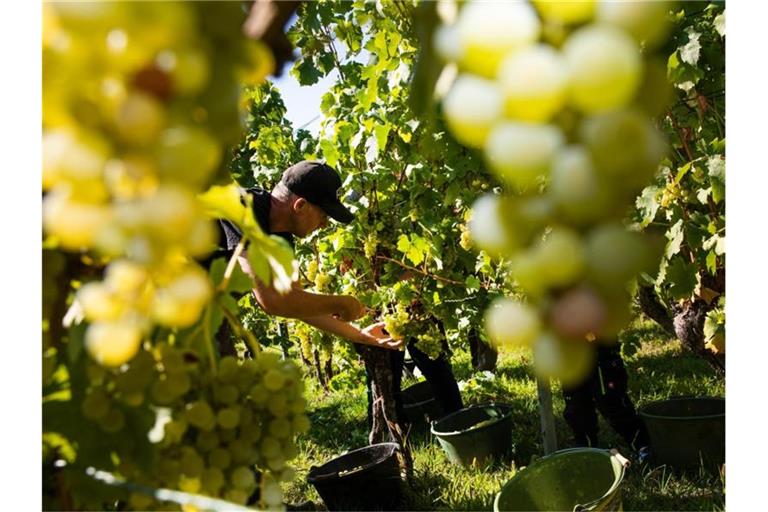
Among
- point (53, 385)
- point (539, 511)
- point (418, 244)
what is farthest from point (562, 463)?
point (53, 385)

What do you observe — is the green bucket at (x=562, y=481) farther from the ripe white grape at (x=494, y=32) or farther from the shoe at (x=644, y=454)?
the ripe white grape at (x=494, y=32)

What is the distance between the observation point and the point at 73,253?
0.65 m

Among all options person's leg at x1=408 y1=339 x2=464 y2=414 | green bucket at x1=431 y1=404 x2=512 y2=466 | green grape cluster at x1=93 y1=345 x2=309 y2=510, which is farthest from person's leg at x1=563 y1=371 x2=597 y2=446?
green grape cluster at x1=93 y1=345 x2=309 y2=510

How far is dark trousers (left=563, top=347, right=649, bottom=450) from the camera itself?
158 inches

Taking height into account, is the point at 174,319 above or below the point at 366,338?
below

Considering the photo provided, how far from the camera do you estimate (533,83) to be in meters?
0.39

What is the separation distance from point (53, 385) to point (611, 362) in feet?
12.2

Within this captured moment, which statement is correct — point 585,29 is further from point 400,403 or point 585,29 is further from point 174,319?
point 400,403

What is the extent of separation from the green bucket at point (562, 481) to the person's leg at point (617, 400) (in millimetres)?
1167

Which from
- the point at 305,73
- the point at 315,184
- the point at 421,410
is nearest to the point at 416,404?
the point at 421,410

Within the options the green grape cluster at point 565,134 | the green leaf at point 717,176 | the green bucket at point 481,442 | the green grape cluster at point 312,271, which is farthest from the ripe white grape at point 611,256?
the green grape cluster at point 312,271

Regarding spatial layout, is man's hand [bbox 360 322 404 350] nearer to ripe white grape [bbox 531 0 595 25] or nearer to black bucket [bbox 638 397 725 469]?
black bucket [bbox 638 397 725 469]

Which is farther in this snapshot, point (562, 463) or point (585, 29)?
point (562, 463)

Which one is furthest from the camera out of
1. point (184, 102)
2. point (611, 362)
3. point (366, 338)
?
point (611, 362)
